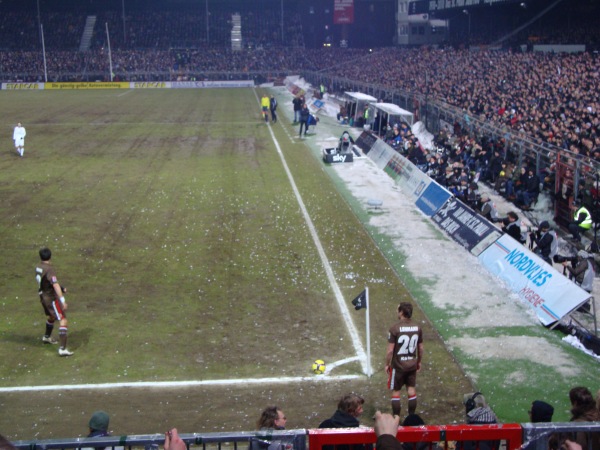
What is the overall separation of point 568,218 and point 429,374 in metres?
10.2

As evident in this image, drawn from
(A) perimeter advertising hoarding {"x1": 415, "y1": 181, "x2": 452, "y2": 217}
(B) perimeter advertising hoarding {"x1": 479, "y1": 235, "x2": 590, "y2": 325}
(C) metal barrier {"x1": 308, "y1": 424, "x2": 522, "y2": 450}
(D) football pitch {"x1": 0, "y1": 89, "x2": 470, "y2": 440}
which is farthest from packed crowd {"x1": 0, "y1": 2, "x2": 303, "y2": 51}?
(C) metal barrier {"x1": 308, "y1": 424, "x2": 522, "y2": 450}

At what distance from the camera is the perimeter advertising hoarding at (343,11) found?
93.9 meters

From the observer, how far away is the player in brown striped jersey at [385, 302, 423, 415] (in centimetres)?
989

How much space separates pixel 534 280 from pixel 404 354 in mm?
5855

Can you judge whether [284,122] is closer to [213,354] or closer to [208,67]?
[213,354]

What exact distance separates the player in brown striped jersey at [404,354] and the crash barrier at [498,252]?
4566 mm

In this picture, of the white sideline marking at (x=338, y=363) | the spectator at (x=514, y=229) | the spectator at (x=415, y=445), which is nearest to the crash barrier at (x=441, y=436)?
the spectator at (x=415, y=445)

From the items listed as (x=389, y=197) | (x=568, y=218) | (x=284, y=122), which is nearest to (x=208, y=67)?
(x=284, y=122)

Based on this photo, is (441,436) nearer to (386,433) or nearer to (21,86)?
(386,433)

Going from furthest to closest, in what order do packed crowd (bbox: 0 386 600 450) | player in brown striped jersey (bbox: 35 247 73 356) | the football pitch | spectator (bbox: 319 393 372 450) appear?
1. player in brown striped jersey (bbox: 35 247 73 356)
2. the football pitch
3. spectator (bbox: 319 393 372 450)
4. packed crowd (bbox: 0 386 600 450)

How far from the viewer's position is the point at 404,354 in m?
10.0

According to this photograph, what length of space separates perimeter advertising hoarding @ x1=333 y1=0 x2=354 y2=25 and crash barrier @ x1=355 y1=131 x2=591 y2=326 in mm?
70750

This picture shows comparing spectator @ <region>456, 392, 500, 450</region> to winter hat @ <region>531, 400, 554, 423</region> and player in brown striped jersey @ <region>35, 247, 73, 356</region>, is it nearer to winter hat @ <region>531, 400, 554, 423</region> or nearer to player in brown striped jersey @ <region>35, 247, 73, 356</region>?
winter hat @ <region>531, 400, 554, 423</region>

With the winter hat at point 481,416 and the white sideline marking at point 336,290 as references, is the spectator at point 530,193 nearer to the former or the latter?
the white sideline marking at point 336,290
